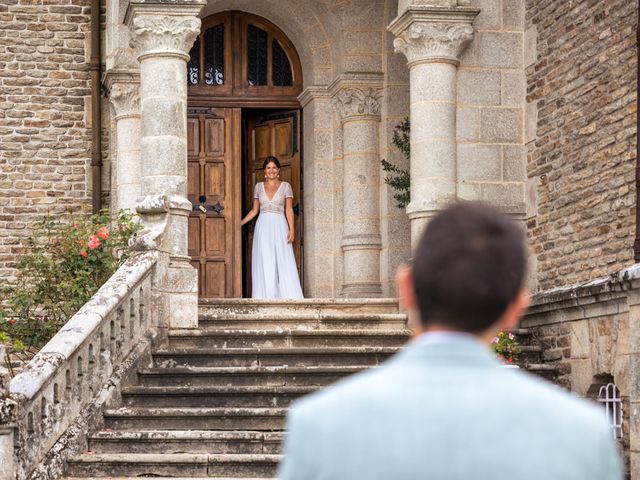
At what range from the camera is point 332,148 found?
1476 cm

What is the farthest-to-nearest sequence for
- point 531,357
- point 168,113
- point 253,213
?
1. point 253,213
2. point 168,113
3. point 531,357

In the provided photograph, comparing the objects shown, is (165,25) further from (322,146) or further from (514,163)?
(514,163)

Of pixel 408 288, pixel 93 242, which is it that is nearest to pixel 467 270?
pixel 408 288

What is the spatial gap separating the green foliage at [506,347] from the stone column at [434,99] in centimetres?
143

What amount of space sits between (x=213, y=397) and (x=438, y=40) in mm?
3918

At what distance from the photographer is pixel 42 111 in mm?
15758

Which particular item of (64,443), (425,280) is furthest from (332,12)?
(425,280)

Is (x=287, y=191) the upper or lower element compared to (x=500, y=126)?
lower

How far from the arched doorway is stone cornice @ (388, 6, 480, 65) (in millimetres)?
3137

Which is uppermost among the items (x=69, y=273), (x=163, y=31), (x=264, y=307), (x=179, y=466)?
(x=163, y=31)

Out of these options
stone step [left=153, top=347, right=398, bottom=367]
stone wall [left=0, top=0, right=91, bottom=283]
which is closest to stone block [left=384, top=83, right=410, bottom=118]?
stone wall [left=0, top=0, right=91, bottom=283]

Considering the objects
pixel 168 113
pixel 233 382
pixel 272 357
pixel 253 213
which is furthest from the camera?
pixel 253 213

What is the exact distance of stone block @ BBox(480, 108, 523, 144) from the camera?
12.4 meters

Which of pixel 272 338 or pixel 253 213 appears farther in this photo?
pixel 253 213
